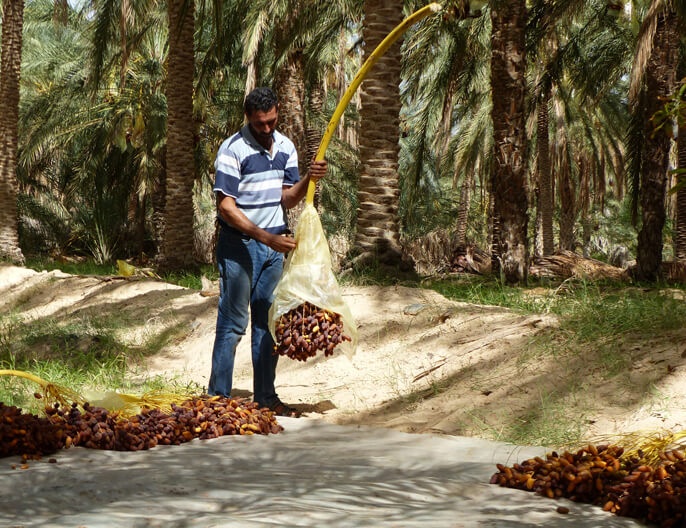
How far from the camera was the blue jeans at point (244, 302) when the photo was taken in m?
5.14

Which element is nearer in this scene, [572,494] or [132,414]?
[572,494]

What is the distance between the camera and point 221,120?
2617cm

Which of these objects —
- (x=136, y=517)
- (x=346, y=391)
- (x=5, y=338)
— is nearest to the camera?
(x=136, y=517)

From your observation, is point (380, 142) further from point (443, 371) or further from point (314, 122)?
point (314, 122)

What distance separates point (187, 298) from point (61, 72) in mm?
23457

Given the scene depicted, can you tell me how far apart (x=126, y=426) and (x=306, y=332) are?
43.5 inches

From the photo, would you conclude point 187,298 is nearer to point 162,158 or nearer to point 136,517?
point 136,517

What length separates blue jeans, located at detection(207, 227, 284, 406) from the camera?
514 cm

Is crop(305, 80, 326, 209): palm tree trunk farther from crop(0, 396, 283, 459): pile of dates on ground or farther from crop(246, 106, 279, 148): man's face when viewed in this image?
crop(0, 396, 283, 459): pile of dates on ground

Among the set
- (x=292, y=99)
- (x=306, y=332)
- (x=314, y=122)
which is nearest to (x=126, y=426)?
(x=306, y=332)

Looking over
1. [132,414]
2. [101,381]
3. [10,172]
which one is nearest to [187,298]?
[101,381]

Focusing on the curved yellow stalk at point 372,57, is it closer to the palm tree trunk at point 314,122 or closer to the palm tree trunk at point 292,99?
the palm tree trunk at point 292,99

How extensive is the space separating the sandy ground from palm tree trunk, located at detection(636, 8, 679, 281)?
6.72m

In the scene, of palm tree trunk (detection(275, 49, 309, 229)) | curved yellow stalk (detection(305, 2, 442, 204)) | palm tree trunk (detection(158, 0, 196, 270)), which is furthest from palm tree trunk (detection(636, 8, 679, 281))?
curved yellow stalk (detection(305, 2, 442, 204))
